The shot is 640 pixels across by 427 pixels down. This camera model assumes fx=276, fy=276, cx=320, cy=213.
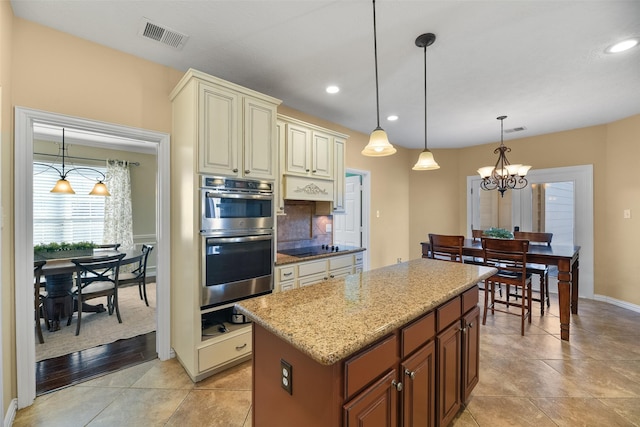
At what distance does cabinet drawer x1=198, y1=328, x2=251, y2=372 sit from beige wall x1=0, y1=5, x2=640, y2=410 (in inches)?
45.7

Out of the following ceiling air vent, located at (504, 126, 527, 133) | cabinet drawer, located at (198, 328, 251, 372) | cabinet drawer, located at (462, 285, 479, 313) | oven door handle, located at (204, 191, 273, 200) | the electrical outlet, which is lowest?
cabinet drawer, located at (198, 328, 251, 372)

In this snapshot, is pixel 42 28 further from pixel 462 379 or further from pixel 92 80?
pixel 462 379

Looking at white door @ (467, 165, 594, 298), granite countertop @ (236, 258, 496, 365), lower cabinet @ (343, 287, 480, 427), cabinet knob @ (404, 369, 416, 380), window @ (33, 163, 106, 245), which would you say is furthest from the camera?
window @ (33, 163, 106, 245)

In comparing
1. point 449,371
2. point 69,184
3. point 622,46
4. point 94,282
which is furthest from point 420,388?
point 69,184

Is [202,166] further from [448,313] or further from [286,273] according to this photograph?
[448,313]

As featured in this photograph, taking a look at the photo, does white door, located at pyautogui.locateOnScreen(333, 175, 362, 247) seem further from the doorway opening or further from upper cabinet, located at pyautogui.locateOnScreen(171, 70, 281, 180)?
upper cabinet, located at pyautogui.locateOnScreen(171, 70, 281, 180)

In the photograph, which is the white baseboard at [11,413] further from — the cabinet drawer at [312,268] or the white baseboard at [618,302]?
the white baseboard at [618,302]

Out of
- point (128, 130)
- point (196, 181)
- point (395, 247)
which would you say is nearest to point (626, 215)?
point (395, 247)

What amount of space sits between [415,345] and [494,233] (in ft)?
10.0

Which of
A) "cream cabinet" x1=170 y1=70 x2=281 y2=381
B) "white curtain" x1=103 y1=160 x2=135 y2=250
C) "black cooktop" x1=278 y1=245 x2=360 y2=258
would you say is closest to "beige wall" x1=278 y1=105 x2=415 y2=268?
"black cooktop" x1=278 y1=245 x2=360 y2=258

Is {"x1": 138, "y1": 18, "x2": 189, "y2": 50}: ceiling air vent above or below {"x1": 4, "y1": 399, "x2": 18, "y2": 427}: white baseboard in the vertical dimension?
above

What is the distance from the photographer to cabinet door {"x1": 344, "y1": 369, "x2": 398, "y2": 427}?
3.24 feet

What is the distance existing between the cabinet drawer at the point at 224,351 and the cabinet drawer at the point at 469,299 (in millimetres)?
1802

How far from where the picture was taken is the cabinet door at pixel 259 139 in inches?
97.2
